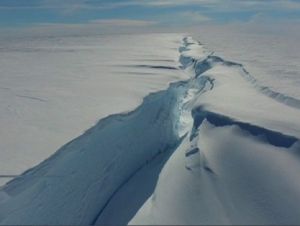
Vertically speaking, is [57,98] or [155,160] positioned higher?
[57,98]

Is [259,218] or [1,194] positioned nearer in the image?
[1,194]

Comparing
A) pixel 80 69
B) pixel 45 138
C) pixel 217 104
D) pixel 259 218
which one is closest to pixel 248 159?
pixel 259 218

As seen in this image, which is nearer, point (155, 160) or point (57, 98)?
point (57, 98)

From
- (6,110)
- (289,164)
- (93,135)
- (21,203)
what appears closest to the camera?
(21,203)

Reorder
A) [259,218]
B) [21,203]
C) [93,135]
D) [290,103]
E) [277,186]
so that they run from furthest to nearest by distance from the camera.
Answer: [290,103] → [93,135] → [277,186] → [259,218] → [21,203]

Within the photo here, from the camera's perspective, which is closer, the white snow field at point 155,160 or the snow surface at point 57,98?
the white snow field at point 155,160

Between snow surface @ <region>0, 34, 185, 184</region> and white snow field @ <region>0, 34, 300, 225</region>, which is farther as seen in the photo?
snow surface @ <region>0, 34, 185, 184</region>

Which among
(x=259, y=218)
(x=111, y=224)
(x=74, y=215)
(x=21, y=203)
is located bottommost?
(x=111, y=224)

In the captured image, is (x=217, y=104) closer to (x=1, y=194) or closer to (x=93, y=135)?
(x=93, y=135)
